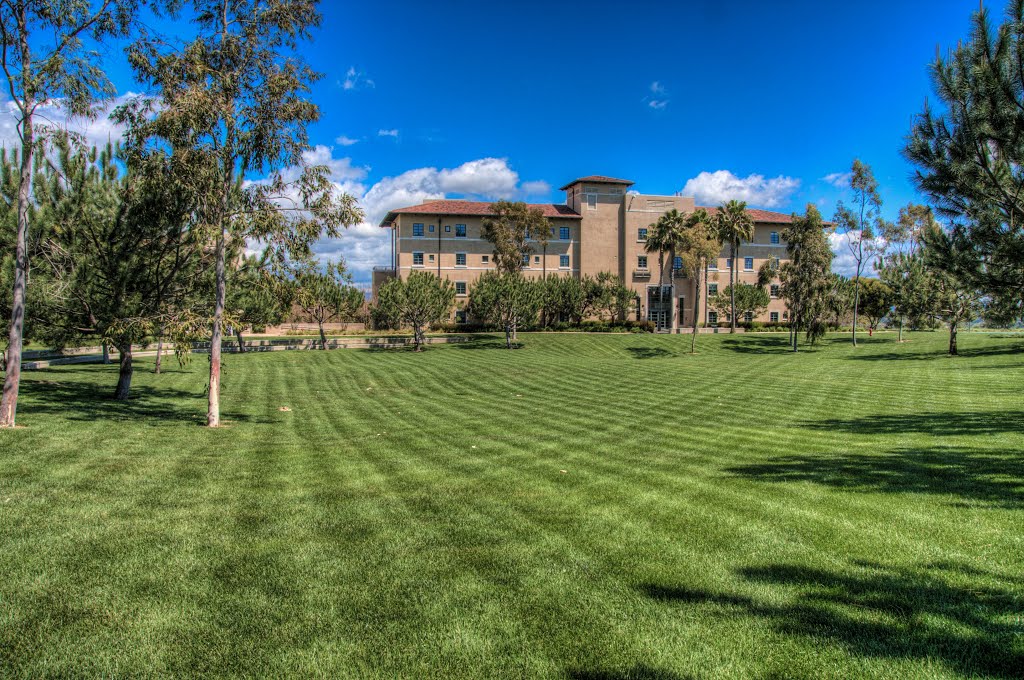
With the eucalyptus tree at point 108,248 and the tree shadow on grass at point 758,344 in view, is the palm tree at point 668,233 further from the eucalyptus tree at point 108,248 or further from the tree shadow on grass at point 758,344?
the eucalyptus tree at point 108,248

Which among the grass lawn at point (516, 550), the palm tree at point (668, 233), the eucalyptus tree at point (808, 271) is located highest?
the palm tree at point (668, 233)

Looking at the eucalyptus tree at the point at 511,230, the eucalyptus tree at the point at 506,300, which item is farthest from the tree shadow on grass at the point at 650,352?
the eucalyptus tree at the point at 511,230

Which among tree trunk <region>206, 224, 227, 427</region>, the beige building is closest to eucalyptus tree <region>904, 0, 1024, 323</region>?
tree trunk <region>206, 224, 227, 427</region>

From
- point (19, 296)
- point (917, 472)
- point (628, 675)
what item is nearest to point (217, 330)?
point (19, 296)

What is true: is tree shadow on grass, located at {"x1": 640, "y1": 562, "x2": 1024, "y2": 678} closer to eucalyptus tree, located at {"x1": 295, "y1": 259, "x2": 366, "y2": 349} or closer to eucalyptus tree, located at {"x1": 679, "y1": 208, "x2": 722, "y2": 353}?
eucalyptus tree, located at {"x1": 295, "y1": 259, "x2": 366, "y2": 349}

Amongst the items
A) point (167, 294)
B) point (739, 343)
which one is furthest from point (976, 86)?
point (739, 343)

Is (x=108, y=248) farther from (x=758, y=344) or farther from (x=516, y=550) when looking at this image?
(x=758, y=344)

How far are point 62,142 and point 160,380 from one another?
622 inches

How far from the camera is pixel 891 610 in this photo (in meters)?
4.87

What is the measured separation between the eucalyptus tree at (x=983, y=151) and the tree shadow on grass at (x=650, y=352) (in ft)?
124

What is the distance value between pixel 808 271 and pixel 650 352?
14290 millimetres

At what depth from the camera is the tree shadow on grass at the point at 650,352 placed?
1877 inches

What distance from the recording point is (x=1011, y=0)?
24.3 ft

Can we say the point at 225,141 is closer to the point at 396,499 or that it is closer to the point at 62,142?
the point at 62,142
